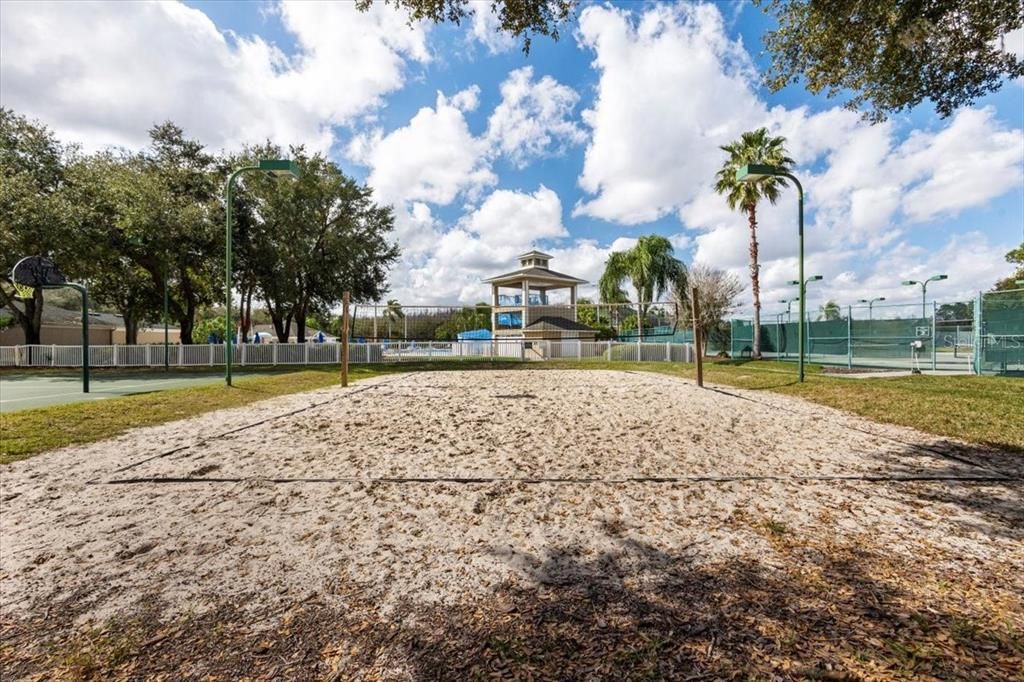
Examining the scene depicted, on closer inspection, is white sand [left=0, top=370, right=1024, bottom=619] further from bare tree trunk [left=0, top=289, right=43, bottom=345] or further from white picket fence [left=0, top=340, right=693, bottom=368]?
bare tree trunk [left=0, top=289, right=43, bottom=345]

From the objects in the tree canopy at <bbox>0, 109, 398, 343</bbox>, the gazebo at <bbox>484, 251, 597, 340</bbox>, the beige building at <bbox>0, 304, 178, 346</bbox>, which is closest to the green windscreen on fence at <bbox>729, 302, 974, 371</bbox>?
the gazebo at <bbox>484, 251, 597, 340</bbox>

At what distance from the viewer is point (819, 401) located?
31.3 feet

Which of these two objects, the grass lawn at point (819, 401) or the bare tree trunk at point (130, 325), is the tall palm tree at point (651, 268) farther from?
the bare tree trunk at point (130, 325)

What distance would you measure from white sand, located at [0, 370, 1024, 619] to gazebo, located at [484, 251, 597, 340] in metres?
22.2

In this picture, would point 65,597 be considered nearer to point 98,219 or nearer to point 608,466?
point 608,466

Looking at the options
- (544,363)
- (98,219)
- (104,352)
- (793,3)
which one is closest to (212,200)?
(98,219)

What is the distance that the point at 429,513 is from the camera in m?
3.89

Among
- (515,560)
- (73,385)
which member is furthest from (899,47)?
(73,385)

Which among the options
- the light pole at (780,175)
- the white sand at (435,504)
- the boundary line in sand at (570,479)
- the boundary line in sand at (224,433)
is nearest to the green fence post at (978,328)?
the light pole at (780,175)

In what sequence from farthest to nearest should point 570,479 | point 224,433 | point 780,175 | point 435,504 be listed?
point 780,175 → point 224,433 → point 570,479 → point 435,504

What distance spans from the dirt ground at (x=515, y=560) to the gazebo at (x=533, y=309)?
923 inches

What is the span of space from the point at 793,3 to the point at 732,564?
7914 mm

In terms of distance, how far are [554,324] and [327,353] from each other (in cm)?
1433

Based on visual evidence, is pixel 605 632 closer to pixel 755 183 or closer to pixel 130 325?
pixel 755 183
